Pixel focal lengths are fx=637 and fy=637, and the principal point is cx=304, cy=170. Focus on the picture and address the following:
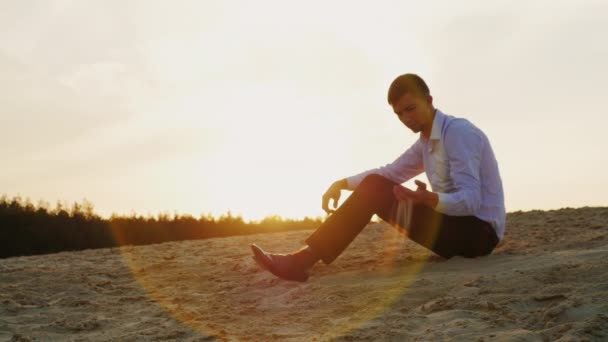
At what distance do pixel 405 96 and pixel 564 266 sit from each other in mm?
1400

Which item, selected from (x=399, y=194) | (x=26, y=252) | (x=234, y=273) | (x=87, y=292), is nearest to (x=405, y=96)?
(x=399, y=194)

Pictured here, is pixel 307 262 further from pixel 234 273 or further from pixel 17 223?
pixel 17 223

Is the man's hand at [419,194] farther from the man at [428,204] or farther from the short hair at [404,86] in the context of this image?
the short hair at [404,86]

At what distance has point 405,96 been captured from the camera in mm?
4039

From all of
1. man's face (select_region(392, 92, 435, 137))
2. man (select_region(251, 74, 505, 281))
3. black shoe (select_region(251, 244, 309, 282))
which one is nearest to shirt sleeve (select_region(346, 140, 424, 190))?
man (select_region(251, 74, 505, 281))

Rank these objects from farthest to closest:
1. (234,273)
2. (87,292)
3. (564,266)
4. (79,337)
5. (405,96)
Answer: (234,273) < (87,292) < (405,96) < (564,266) < (79,337)

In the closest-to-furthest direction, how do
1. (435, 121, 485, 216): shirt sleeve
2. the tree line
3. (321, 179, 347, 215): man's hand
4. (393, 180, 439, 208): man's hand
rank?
(393, 180, 439, 208): man's hand → (435, 121, 485, 216): shirt sleeve → (321, 179, 347, 215): man's hand → the tree line

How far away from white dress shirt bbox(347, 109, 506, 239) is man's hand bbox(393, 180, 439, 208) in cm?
6

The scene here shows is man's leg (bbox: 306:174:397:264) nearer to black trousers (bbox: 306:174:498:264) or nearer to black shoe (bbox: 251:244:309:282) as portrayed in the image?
black trousers (bbox: 306:174:498:264)

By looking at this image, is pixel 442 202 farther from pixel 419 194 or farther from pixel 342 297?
pixel 342 297

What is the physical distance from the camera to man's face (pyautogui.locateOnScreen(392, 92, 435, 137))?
406 centimetres

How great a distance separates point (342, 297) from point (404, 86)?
1375 mm

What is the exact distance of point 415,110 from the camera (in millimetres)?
4094

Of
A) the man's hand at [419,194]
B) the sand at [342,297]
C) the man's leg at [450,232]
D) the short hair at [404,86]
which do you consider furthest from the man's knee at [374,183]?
the sand at [342,297]
